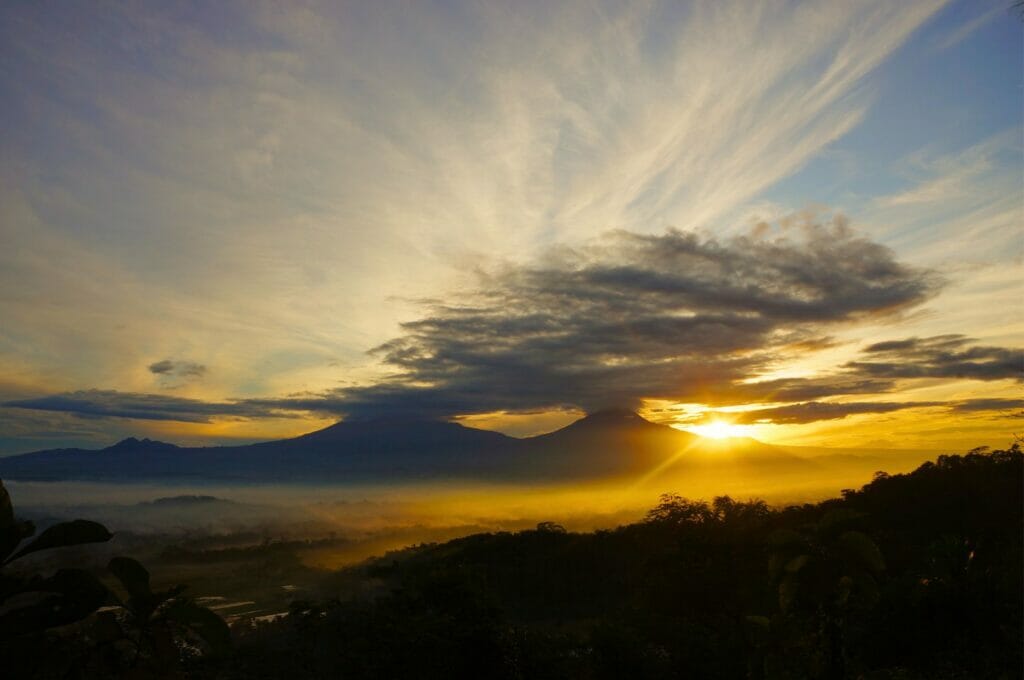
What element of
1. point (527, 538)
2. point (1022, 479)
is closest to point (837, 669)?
point (1022, 479)

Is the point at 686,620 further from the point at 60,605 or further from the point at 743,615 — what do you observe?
the point at 60,605

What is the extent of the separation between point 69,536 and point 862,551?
54.3ft

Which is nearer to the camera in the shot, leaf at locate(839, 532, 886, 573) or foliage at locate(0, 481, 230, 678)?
foliage at locate(0, 481, 230, 678)

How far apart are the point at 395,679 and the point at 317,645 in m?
32.3

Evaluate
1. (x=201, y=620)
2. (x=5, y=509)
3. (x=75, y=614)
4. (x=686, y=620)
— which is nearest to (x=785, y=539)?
(x=201, y=620)

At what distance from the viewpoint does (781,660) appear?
2216 centimetres

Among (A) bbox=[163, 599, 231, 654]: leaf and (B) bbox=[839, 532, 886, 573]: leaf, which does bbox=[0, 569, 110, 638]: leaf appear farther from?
(B) bbox=[839, 532, 886, 573]: leaf

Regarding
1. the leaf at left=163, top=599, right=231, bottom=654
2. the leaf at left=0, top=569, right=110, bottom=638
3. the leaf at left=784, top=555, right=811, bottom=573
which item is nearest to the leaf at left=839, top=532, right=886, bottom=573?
the leaf at left=784, top=555, right=811, bottom=573

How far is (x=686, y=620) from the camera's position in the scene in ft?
140

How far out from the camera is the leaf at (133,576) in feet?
23.2

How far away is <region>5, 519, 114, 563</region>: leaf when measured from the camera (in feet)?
21.6

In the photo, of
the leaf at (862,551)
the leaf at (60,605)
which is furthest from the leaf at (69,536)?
the leaf at (862,551)

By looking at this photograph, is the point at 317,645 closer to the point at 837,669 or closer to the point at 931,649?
the point at 931,649

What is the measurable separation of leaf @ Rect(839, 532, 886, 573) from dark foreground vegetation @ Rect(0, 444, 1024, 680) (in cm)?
3
